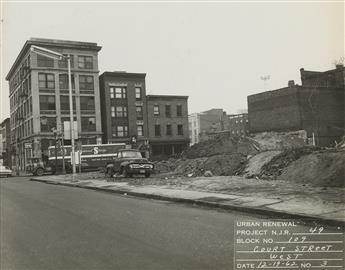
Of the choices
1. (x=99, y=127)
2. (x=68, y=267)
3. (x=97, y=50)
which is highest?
(x=97, y=50)

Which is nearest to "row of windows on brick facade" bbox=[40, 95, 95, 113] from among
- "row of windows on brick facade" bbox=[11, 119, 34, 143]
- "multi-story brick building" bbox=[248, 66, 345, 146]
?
"row of windows on brick facade" bbox=[11, 119, 34, 143]

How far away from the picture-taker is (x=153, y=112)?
232 ft

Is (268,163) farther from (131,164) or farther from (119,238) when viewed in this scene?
(119,238)

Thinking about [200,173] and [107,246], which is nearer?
[107,246]

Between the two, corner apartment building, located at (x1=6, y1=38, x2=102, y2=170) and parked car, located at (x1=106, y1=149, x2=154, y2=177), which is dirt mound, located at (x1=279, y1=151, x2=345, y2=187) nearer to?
parked car, located at (x1=106, y1=149, x2=154, y2=177)

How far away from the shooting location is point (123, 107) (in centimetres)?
6762

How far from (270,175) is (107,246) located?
14.1 m

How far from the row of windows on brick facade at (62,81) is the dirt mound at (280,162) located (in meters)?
46.1

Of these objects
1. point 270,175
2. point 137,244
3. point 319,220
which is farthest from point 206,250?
point 270,175

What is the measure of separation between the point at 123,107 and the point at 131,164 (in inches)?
1628

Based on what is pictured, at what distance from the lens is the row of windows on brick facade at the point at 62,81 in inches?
2434

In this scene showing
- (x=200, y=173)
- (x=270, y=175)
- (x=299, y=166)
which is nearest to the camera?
(x=299, y=166)

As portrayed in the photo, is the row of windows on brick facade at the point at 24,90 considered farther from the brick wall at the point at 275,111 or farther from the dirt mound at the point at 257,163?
the dirt mound at the point at 257,163

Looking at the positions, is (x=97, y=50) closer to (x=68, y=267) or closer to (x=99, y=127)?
(x=99, y=127)
